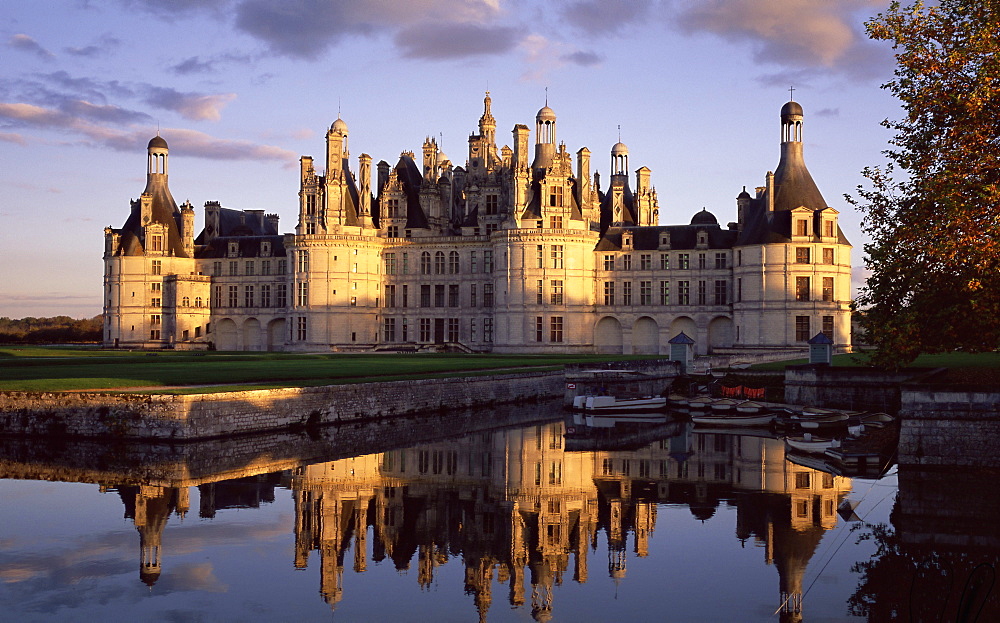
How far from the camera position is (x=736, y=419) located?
38594mm

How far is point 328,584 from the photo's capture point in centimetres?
1606

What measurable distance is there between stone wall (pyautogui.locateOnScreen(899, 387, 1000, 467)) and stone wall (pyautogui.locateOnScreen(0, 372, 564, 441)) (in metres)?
17.6

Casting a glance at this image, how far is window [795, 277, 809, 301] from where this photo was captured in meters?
66.8

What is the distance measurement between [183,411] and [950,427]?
2002cm

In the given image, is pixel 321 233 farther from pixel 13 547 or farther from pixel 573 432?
pixel 13 547

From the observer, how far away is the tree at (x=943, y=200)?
79.0 feet

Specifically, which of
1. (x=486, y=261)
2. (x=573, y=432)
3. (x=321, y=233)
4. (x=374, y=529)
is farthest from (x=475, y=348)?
(x=374, y=529)

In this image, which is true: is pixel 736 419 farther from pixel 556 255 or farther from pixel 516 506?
pixel 556 255

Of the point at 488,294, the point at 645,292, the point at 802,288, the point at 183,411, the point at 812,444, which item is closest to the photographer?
the point at 183,411

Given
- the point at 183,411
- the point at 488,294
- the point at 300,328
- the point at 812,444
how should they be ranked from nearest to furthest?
1. the point at 183,411
2. the point at 812,444
3. the point at 300,328
4. the point at 488,294

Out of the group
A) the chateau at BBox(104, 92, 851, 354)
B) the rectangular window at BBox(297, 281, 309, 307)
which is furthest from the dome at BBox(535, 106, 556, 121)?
the rectangular window at BBox(297, 281, 309, 307)

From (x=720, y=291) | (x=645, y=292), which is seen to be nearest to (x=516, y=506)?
(x=720, y=291)

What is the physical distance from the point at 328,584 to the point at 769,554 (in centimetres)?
762

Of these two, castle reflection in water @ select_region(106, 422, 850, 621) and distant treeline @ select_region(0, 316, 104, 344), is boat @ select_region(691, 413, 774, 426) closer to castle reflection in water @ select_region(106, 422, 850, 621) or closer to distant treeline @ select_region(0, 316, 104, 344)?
castle reflection in water @ select_region(106, 422, 850, 621)
